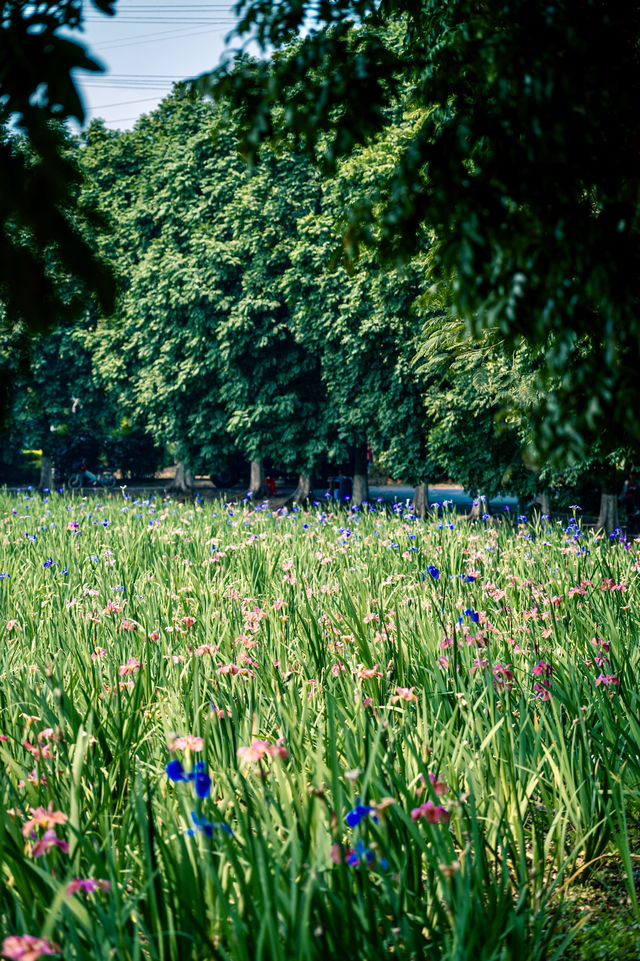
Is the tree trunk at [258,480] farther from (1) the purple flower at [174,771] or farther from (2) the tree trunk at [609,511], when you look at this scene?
(1) the purple flower at [174,771]

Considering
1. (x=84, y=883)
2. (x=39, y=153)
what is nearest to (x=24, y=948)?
(x=84, y=883)

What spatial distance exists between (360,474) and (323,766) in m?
15.5

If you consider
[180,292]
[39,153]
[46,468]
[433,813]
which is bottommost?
[433,813]

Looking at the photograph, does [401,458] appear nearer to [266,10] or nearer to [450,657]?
[450,657]

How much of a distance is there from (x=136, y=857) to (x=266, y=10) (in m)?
2.08

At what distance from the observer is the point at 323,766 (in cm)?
191

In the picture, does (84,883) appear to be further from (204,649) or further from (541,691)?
(541,691)

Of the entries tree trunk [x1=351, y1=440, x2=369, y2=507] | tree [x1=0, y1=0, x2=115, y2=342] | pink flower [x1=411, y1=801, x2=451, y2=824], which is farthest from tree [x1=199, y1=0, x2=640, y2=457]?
tree trunk [x1=351, y1=440, x2=369, y2=507]

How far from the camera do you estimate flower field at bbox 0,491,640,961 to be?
61.3 inches

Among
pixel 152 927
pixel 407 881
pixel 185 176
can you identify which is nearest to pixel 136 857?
pixel 152 927

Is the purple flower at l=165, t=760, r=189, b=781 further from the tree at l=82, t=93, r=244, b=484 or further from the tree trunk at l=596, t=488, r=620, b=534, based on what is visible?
the tree at l=82, t=93, r=244, b=484

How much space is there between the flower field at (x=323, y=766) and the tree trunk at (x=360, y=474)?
455 inches

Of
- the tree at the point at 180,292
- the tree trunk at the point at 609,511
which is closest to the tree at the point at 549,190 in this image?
the tree trunk at the point at 609,511

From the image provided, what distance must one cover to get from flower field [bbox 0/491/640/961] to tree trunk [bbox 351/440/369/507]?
1157 centimetres
